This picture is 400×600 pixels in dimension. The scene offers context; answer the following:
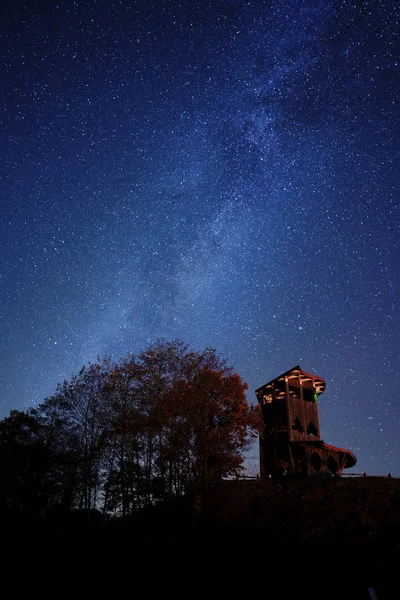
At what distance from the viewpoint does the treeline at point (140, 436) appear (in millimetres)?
28281

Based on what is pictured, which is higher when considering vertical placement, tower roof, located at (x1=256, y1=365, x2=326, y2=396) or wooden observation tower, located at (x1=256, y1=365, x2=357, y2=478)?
tower roof, located at (x1=256, y1=365, x2=326, y2=396)

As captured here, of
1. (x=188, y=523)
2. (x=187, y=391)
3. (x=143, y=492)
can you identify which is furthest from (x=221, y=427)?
(x=143, y=492)

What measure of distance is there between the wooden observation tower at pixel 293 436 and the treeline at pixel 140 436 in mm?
7843

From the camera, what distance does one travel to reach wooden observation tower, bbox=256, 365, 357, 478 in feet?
117

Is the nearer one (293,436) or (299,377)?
(293,436)

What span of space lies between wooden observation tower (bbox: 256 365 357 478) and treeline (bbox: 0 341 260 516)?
25.7 feet

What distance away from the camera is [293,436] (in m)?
35.3

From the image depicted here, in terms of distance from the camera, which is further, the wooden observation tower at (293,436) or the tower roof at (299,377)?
the tower roof at (299,377)

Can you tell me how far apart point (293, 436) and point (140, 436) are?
46.1 ft

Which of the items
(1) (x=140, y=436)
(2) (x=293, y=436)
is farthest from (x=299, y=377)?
(1) (x=140, y=436)

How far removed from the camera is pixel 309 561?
46.0 feet

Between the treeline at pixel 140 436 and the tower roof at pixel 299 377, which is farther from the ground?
the tower roof at pixel 299 377

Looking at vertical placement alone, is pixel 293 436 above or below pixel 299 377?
below

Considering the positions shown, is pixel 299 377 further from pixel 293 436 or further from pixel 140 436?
pixel 140 436
